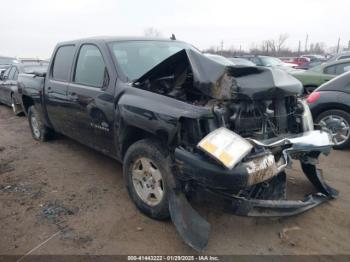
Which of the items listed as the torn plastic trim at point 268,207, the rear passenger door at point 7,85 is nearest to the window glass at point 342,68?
the torn plastic trim at point 268,207

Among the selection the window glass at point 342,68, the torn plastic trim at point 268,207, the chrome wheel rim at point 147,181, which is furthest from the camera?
the window glass at point 342,68

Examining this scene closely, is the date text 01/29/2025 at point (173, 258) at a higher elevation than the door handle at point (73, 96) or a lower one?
lower

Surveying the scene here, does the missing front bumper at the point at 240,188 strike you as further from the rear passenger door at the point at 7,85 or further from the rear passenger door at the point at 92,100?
the rear passenger door at the point at 7,85

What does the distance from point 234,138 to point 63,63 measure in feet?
10.6

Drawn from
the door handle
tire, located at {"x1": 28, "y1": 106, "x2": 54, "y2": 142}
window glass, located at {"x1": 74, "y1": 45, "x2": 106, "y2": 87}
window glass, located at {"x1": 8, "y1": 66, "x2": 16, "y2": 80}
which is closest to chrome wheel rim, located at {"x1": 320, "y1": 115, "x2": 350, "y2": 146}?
window glass, located at {"x1": 74, "y1": 45, "x2": 106, "y2": 87}

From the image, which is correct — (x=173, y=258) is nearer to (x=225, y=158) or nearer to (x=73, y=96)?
(x=225, y=158)

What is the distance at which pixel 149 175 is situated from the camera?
128 inches

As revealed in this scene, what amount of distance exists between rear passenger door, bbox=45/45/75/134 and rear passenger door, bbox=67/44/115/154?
214 mm

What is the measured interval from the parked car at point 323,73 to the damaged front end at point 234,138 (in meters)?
5.53

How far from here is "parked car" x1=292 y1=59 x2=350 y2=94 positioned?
8.15 m

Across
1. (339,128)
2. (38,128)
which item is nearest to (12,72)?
(38,128)

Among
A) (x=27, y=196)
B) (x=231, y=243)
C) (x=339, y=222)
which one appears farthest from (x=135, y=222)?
(x=339, y=222)

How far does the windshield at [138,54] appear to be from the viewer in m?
3.79

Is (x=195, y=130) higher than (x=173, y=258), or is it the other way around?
(x=195, y=130)
